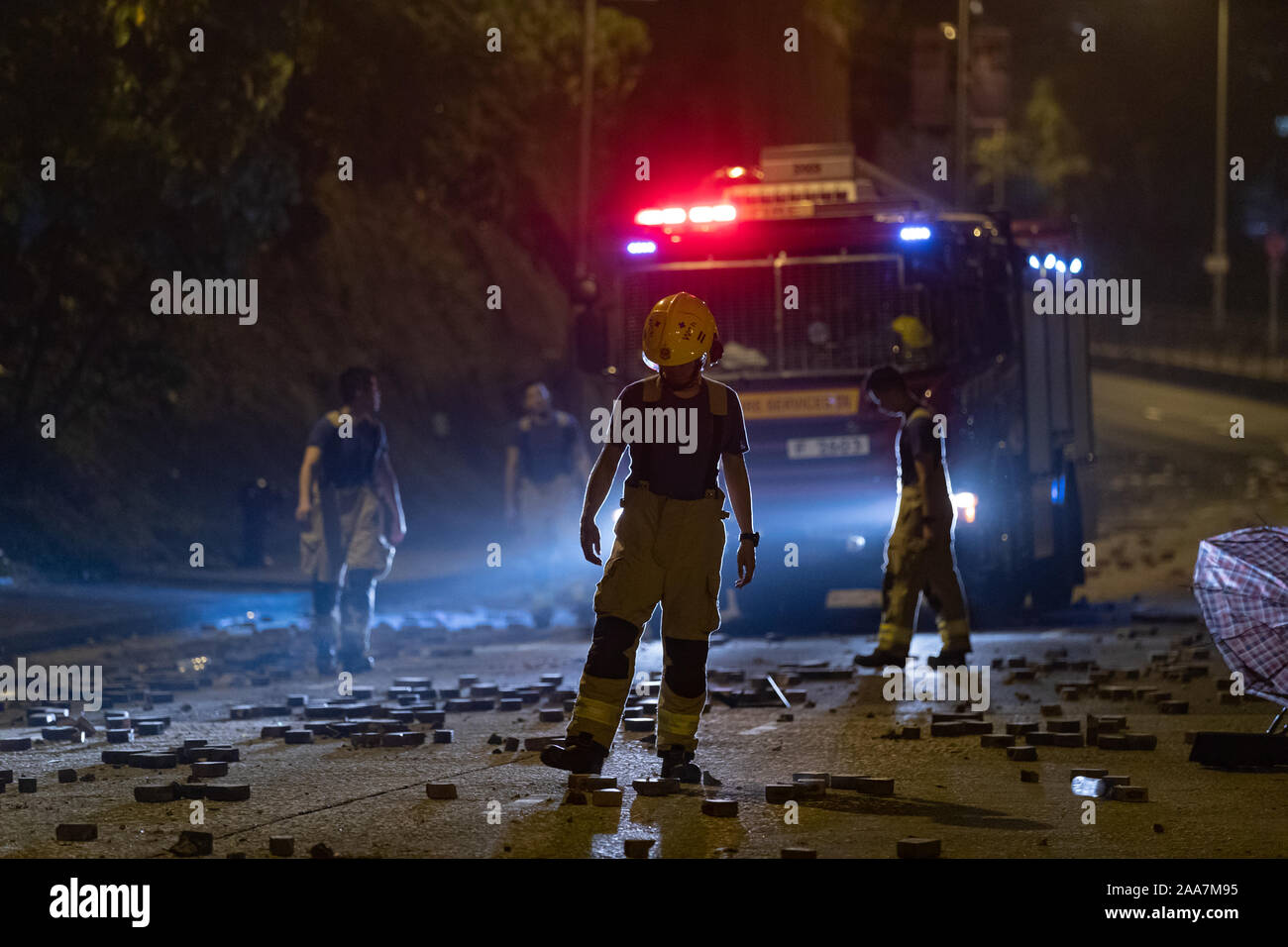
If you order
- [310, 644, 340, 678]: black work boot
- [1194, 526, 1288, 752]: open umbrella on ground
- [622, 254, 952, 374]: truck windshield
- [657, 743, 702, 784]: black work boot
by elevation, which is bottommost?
[310, 644, 340, 678]: black work boot

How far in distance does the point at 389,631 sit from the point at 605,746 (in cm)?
946

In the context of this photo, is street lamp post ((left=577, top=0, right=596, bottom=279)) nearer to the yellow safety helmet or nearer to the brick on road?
the yellow safety helmet

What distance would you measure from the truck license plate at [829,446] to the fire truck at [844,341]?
0.01 m

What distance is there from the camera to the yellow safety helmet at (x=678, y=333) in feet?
25.7

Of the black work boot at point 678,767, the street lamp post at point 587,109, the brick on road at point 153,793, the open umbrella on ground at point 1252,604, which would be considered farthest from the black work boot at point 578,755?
the street lamp post at point 587,109

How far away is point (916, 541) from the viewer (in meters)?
12.1

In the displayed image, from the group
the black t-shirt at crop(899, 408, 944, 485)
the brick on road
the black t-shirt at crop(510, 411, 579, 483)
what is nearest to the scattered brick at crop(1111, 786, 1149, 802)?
the brick on road

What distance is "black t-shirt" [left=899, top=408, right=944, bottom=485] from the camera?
39.2 ft

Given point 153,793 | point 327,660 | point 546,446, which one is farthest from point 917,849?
point 546,446

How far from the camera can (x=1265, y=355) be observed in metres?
50.2

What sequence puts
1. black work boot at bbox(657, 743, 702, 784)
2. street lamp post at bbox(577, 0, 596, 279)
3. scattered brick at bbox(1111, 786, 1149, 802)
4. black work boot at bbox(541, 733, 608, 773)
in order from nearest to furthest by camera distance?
scattered brick at bbox(1111, 786, 1149, 802) < black work boot at bbox(541, 733, 608, 773) < black work boot at bbox(657, 743, 702, 784) < street lamp post at bbox(577, 0, 596, 279)

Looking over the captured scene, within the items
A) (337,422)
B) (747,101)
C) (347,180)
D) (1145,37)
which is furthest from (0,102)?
(1145,37)

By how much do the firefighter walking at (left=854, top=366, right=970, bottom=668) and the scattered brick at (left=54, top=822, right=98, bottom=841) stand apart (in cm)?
625

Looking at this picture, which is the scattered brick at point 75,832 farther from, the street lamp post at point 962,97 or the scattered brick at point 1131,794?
the street lamp post at point 962,97
